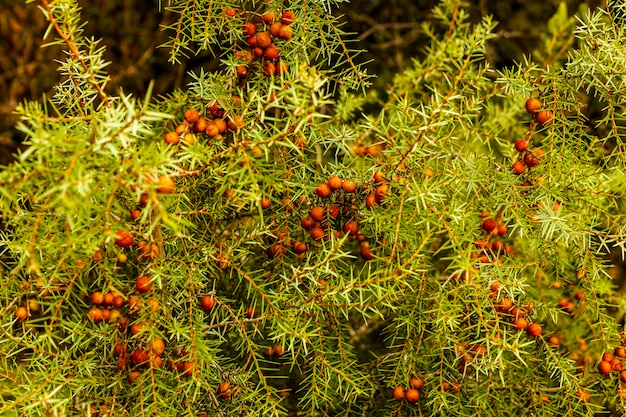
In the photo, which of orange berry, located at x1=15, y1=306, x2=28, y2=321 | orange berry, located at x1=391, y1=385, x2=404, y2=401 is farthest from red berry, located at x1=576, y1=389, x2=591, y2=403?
orange berry, located at x1=15, y1=306, x2=28, y2=321

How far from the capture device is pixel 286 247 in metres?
0.88

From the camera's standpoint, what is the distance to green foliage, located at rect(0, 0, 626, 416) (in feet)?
2.34

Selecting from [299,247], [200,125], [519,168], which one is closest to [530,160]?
[519,168]

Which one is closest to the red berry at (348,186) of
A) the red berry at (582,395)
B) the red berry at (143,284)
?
the red berry at (143,284)

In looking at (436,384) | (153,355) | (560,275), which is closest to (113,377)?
(153,355)

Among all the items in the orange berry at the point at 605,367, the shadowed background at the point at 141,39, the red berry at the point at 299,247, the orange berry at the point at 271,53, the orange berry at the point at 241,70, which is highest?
the orange berry at the point at 271,53

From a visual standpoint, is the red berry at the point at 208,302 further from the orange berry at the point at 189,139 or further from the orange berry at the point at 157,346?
the orange berry at the point at 189,139

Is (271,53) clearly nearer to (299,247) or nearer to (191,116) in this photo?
(191,116)

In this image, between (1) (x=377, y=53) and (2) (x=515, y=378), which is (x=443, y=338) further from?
(1) (x=377, y=53)

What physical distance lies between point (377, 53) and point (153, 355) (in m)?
1.74

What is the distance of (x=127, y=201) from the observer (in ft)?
2.45

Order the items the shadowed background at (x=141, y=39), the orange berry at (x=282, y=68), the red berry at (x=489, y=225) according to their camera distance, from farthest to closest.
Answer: the shadowed background at (x=141, y=39), the red berry at (x=489, y=225), the orange berry at (x=282, y=68)

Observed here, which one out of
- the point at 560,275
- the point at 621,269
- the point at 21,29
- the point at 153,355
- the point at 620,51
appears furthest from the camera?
the point at 21,29

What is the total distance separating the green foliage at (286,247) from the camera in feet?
2.34
